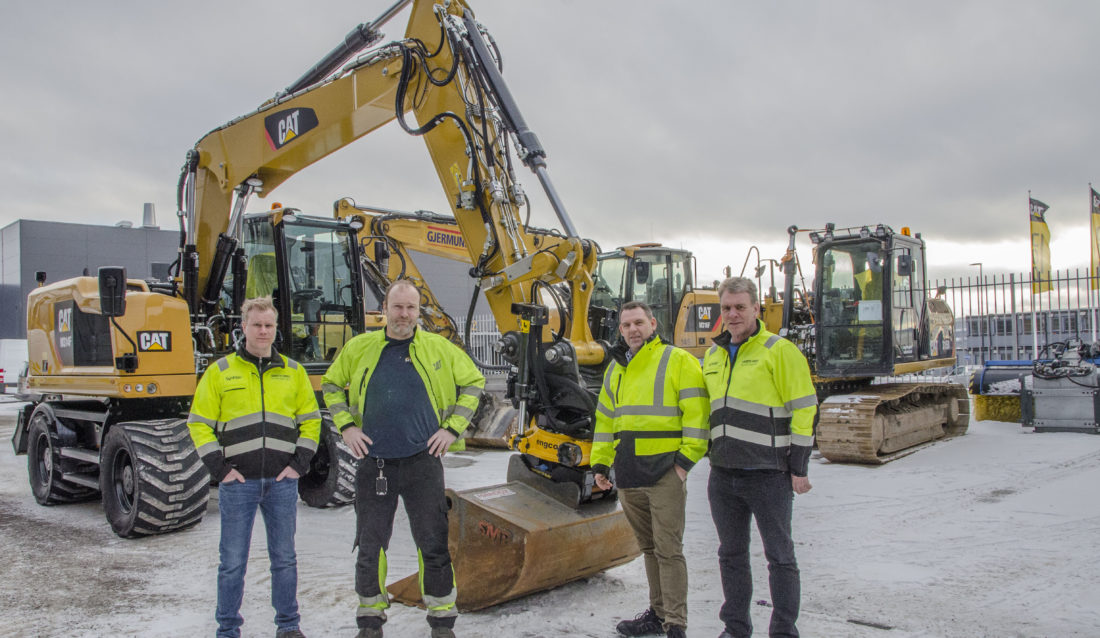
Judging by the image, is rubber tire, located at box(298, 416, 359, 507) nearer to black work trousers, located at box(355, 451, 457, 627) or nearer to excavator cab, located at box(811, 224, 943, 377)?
black work trousers, located at box(355, 451, 457, 627)

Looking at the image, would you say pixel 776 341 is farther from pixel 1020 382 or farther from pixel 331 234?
pixel 1020 382

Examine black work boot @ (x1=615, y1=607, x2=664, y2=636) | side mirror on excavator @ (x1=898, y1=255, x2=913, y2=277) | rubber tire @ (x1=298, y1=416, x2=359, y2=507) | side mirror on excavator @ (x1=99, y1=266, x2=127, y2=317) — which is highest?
side mirror on excavator @ (x1=898, y1=255, x2=913, y2=277)

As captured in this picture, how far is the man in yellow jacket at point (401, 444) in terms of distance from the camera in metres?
3.86

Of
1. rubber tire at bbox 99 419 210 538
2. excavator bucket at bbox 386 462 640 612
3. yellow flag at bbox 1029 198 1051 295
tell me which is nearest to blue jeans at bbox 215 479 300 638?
excavator bucket at bbox 386 462 640 612

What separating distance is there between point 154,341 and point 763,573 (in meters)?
5.19

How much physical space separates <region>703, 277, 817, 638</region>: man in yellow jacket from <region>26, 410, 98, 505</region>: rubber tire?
6.76 m

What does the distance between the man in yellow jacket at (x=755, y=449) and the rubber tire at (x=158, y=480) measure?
4.43 m

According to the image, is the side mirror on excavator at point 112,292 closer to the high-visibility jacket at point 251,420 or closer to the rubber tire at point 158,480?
the rubber tire at point 158,480

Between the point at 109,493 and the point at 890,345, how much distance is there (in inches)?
346

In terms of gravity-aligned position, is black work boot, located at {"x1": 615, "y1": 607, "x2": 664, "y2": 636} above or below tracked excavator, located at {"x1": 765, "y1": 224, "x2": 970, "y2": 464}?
below

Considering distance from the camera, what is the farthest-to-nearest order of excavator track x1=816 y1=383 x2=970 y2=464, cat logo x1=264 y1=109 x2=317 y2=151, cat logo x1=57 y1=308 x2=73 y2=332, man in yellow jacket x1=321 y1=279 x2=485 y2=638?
excavator track x1=816 y1=383 x2=970 y2=464
cat logo x1=57 y1=308 x2=73 y2=332
cat logo x1=264 y1=109 x2=317 y2=151
man in yellow jacket x1=321 y1=279 x2=485 y2=638

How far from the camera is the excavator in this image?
4.68 metres

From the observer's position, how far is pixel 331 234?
25.8ft

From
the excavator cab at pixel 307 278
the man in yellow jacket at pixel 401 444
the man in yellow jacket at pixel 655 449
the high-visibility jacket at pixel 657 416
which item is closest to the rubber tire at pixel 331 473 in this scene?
the excavator cab at pixel 307 278
